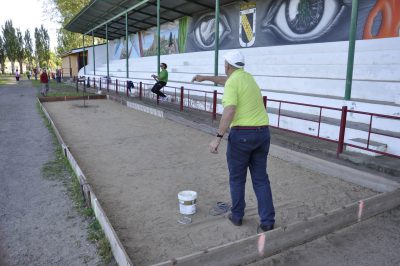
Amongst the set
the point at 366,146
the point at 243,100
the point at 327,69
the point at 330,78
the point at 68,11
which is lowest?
the point at 366,146

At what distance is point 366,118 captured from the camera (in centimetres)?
666

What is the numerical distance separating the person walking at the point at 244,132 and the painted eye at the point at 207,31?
14.4m

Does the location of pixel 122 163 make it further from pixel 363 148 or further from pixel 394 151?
pixel 394 151

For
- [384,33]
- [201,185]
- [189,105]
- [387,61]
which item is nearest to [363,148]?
[201,185]

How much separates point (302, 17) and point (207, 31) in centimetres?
726

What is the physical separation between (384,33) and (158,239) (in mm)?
9472

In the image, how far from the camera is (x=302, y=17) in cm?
1252

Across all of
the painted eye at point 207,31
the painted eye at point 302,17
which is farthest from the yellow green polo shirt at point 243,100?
the painted eye at point 207,31

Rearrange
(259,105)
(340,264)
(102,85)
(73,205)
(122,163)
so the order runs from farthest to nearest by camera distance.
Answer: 1. (102,85)
2. (122,163)
3. (73,205)
4. (259,105)
5. (340,264)

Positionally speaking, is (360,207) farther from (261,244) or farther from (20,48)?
(20,48)

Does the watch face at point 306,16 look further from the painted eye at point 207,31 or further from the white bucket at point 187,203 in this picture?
the white bucket at point 187,203

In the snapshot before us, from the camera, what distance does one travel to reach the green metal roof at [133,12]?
56.9 feet

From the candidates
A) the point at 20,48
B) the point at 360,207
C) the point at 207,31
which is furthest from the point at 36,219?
the point at 20,48

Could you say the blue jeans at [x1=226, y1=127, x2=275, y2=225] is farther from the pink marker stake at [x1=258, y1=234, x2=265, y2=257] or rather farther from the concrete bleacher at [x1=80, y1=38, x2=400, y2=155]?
the concrete bleacher at [x1=80, y1=38, x2=400, y2=155]
